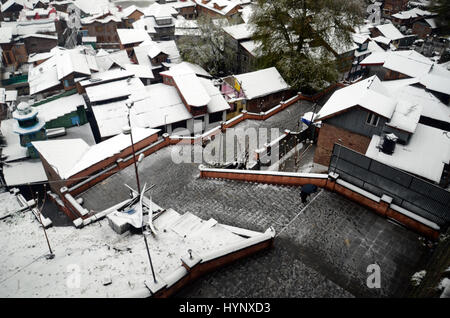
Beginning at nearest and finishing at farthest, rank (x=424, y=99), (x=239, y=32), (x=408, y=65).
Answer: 1. (x=424, y=99)
2. (x=408, y=65)
3. (x=239, y=32)

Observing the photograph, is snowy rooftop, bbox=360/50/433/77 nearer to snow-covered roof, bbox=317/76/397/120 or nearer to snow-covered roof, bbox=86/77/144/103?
snow-covered roof, bbox=317/76/397/120

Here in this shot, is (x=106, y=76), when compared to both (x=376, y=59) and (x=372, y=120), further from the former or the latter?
(x=376, y=59)

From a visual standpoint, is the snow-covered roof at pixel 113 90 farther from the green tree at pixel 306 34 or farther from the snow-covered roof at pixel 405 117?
the snow-covered roof at pixel 405 117

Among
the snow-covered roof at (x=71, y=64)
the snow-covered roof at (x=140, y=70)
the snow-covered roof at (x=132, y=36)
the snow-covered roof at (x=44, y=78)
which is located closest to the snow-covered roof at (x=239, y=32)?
the snow-covered roof at (x=140, y=70)

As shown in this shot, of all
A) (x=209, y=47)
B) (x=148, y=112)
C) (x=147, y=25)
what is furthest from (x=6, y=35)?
(x=148, y=112)

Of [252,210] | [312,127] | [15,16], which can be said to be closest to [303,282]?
[252,210]
